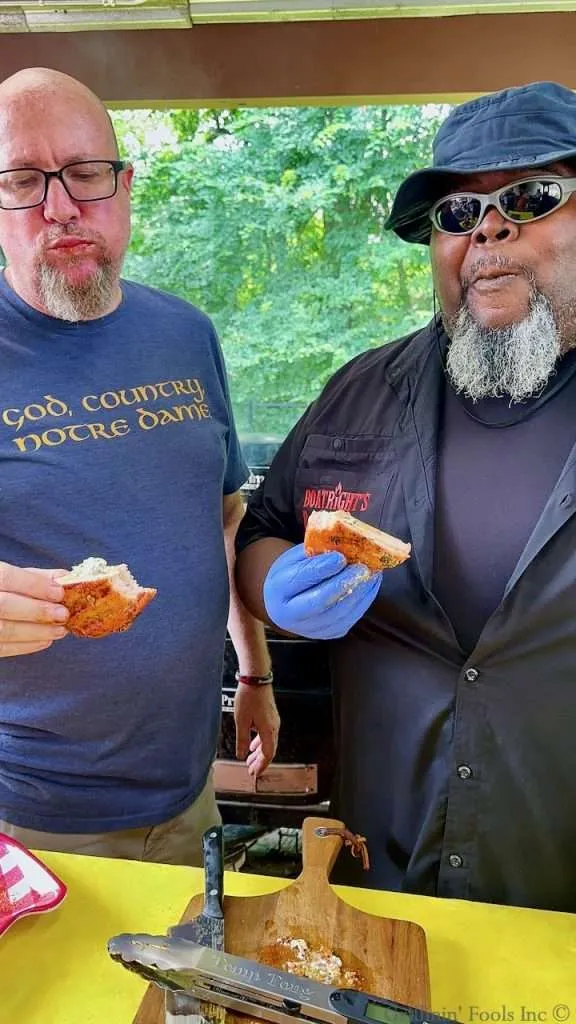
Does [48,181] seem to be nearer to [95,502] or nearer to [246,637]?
[95,502]

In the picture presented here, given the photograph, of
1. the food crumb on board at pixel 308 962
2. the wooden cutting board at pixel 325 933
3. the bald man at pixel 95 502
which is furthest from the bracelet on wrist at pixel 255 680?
the food crumb on board at pixel 308 962

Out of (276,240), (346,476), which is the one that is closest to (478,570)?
(346,476)

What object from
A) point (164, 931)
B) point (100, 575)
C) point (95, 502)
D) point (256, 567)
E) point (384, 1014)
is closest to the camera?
point (384, 1014)

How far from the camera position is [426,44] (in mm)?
2418

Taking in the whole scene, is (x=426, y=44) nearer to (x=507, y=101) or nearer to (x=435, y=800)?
(x=507, y=101)

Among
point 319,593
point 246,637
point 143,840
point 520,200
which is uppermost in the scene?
point 520,200

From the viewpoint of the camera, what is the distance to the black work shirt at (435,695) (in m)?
1.44

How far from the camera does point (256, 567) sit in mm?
1784

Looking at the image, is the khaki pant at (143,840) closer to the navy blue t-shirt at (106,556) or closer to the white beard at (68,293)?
the navy blue t-shirt at (106,556)

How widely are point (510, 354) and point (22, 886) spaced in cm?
137

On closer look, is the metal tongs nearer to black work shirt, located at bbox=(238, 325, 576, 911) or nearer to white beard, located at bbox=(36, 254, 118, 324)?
black work shirt, located at bbox=(238, 325, 576, 911)

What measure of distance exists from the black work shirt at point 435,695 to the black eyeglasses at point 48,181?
0.79 m

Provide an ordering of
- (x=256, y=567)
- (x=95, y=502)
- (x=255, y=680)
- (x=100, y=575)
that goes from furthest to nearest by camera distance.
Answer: (x=255, y=680) < (x=256, y=567) < (x=95, y=502) < (x=100, y=575)

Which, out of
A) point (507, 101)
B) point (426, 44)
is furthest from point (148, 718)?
point (426, 44)
